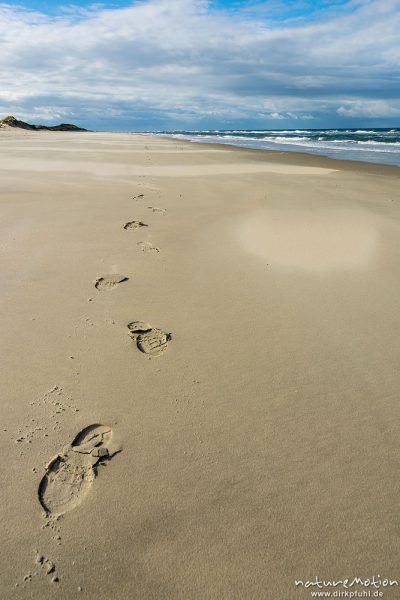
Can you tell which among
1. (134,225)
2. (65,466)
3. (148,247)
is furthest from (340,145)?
(65,466)

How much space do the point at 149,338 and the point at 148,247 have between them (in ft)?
7.00

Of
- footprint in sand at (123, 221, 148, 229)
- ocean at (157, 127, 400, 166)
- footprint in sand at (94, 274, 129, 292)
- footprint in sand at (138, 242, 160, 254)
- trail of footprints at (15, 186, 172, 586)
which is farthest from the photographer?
ocean at (157, 127, 400, 166)

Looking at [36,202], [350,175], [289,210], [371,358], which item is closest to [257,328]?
[371,358]

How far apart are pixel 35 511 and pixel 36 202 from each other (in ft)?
20.3

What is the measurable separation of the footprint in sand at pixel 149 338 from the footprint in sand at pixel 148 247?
177cm

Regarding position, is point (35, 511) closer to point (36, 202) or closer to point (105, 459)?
point (105, 459)

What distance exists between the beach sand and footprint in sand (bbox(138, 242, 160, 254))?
67 millimetres

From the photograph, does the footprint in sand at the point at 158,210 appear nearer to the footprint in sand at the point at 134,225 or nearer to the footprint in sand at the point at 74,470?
the footprint in sand at the point at 134,225

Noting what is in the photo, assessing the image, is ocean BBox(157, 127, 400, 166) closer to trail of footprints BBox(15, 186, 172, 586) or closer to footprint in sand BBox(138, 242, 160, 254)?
footprint in sand BBox(138, 242, 160, 254)

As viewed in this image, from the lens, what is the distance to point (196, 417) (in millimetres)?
2258

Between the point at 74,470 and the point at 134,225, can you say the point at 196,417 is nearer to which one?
the point at 74,470

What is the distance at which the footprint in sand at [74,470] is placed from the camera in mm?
1792

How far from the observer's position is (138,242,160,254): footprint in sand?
4838 mm

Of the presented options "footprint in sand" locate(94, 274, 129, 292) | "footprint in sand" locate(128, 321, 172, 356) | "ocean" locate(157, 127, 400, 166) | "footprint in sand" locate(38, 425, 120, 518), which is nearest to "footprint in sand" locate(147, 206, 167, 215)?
"footprint in sand" locate(94, 274, 129, 292)
